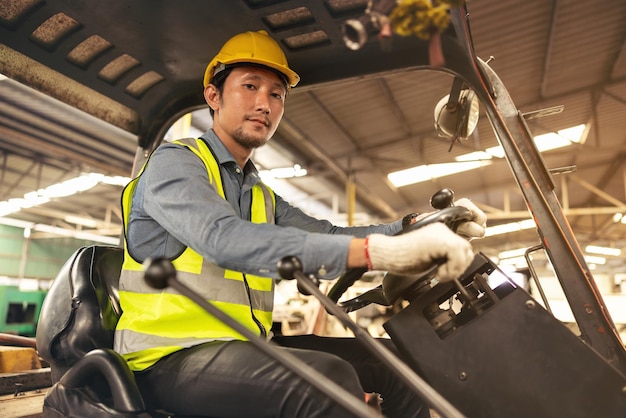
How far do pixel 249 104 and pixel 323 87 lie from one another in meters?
0.41

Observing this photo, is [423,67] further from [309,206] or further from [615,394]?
[309,206]

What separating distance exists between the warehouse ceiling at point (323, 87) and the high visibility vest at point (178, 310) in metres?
0.58

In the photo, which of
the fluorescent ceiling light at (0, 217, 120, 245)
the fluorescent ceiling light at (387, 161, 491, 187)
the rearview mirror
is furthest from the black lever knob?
the fluorescent ceiling light at (0, 217, 120, 245)

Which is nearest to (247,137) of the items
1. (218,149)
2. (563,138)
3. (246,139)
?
(246,139)

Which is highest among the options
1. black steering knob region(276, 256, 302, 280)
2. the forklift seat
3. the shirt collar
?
the shirt collar

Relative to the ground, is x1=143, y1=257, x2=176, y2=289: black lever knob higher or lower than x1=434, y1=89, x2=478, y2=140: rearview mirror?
lower

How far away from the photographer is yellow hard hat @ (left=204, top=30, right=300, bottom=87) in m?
1.75

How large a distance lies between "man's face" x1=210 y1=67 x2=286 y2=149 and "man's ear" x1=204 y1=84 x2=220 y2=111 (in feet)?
0.15

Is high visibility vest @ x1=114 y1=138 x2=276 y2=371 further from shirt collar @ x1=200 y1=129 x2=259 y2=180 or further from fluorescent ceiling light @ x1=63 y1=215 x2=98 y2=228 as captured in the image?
fluorescent ceiling light @ x1=63 y1=215 x2=98 y2=228

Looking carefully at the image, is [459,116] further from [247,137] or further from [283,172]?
[283,172]

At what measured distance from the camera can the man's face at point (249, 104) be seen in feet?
5.90

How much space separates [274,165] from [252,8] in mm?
8301

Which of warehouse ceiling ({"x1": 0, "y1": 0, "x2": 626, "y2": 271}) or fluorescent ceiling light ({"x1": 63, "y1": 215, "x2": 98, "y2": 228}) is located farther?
fluorescent ceiling light ({"x1": 63, "y1": 215, "x2": 98, "y2": 228})

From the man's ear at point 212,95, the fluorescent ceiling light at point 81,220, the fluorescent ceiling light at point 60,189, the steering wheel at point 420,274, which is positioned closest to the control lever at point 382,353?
the steering wheel at point 420,274
